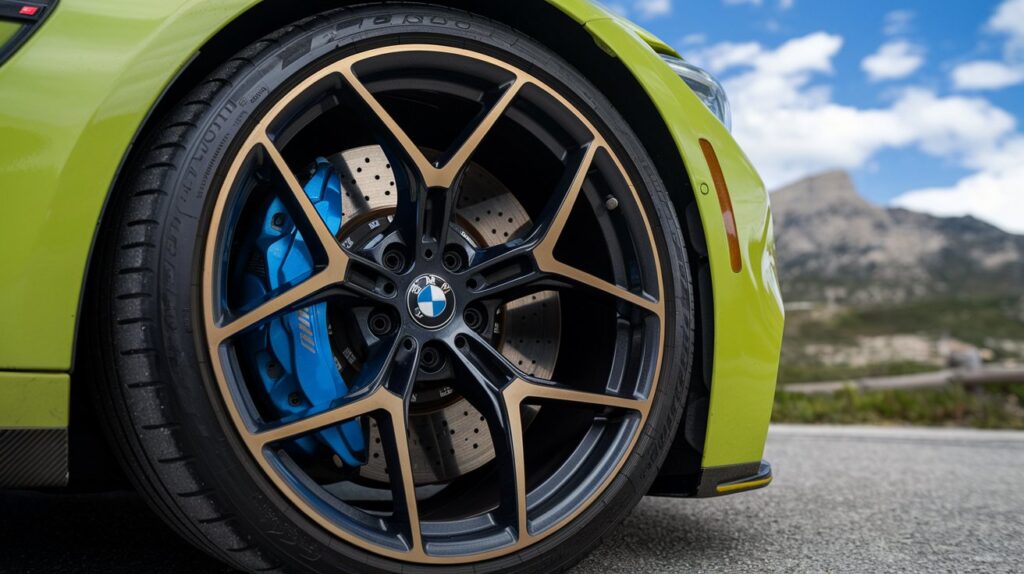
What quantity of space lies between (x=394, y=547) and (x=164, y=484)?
0.39m

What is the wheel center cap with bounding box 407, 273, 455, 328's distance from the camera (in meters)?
1.48

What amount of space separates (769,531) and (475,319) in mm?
1084

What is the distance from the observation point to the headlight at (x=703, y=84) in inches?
76.0

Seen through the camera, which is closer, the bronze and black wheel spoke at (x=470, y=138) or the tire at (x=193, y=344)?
the tire at (x=193, y=344)

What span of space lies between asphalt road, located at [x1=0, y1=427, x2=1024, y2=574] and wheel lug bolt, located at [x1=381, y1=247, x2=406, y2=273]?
719 millimetres

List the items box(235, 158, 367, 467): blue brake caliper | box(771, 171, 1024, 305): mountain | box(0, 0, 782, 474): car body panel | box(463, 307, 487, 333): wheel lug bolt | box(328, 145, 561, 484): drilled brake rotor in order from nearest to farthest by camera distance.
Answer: box(0, 0, 782, 474): car body panel → box(235, 158, 367, 467): blue brake caliper → box(463, 307, 487, 333): wheel lug bolt → box(328, 145, 561, 484): drilled brake rotor → box(771, 171, 1024, 305): mountain

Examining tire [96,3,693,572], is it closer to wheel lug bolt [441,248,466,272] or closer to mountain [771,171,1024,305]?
wheel lug bolt [441,248,466,272]

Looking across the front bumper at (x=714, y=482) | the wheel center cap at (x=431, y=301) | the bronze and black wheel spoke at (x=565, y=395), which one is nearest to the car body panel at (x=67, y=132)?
the wheel center cap at (x=431, y=301)

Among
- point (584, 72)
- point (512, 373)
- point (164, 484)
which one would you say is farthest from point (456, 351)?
point (584, 72)

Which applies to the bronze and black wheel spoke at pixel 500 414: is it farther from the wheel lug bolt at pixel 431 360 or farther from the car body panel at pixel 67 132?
the car body panel at pixel 67 132

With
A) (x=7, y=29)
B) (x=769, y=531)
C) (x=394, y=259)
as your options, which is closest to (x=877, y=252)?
(x=769, y=531)

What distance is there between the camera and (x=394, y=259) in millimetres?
1566

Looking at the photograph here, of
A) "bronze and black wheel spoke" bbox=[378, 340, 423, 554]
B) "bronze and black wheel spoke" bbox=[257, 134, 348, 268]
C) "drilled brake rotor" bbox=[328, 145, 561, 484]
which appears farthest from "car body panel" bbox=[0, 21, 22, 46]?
"bronze and black wheel spoke" bbox=[378, 340, 423, 554]

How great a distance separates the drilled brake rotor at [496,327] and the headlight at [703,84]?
0.52 meters
